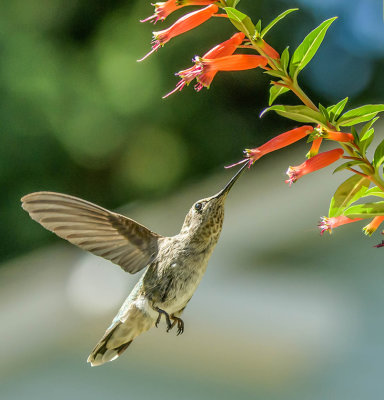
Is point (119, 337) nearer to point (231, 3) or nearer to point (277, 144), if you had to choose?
point (277, 144)

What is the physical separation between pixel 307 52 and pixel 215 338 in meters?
2.53

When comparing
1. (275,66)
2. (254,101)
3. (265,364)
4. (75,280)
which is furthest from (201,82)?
(254,101)

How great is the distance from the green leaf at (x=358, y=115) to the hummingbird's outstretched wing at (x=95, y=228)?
0.52 metres

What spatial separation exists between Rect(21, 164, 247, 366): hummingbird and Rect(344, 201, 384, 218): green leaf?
1.52ft

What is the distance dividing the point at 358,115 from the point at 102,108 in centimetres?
394

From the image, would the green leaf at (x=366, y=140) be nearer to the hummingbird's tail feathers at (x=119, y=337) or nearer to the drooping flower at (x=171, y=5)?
the drooping flower at (x=171, y=5)

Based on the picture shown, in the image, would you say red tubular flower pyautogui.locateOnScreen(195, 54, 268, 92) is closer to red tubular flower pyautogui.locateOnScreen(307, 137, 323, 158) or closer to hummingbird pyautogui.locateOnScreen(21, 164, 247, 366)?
red tubular flower pyautogui.locateOnScreen(307, 137, 323, 158)

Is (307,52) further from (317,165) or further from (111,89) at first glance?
(111,89)

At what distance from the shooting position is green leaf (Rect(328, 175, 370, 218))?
0.79 meters

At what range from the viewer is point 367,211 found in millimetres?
750

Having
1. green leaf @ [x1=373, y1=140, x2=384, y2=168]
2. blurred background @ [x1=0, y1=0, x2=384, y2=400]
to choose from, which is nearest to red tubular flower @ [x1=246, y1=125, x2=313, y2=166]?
green leaf @ [x1=373, y1=140, x2=384, y2=168]

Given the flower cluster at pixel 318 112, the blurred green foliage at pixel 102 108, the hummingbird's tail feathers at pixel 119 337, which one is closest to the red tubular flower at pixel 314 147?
the flower cluster at pixel 318 112

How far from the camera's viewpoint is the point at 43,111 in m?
4.63

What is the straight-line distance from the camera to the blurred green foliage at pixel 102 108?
4.63m
